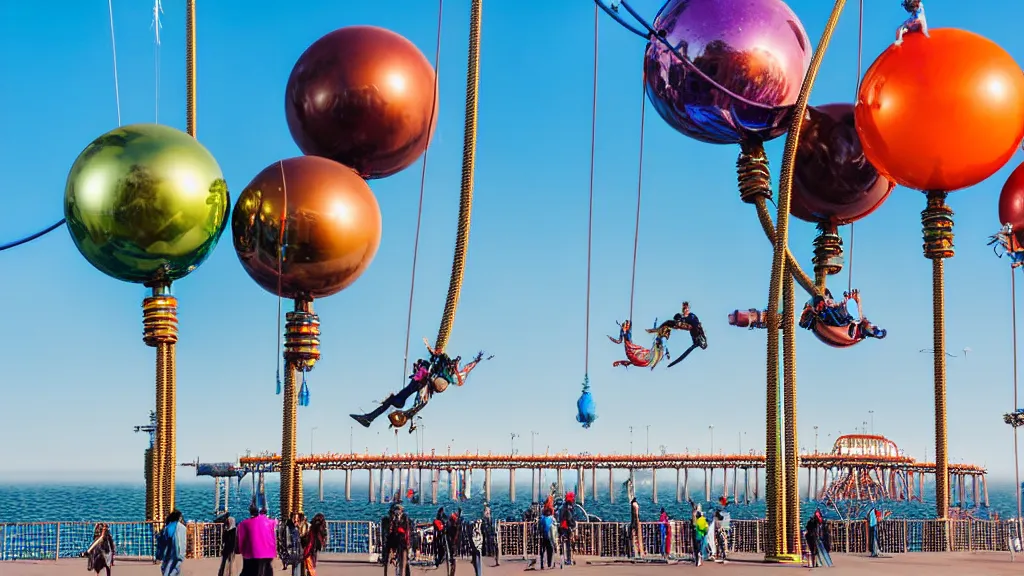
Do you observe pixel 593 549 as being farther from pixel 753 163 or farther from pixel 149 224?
pixel 149 224

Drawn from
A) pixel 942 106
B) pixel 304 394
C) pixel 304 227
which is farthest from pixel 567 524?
pixel 942 106

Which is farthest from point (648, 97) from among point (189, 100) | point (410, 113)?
point (189, 100)

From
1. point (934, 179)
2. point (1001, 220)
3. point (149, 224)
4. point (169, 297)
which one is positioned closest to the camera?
point (149, 224)

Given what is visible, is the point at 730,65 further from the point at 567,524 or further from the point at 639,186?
the point at 567,524

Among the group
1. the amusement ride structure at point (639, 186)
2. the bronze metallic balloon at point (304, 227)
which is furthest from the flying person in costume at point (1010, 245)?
the bronze metallic balloon at point (304, 227)

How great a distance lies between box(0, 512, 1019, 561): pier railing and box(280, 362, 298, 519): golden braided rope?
20.5 feet

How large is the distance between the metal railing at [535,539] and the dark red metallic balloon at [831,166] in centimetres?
633

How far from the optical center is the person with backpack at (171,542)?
1664cm

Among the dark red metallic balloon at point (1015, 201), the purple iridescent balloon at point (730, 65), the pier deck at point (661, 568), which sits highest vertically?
the purple iridescent balloon at point (730, 65)

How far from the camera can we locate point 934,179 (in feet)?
65.5

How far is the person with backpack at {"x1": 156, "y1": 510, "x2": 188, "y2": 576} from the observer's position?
1664cm

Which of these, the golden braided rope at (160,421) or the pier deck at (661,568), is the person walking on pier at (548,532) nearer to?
the pier deck at (661,568)

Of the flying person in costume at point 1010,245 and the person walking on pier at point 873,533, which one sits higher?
the flying person in costume at point 1010,245

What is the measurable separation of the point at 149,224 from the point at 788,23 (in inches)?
389
